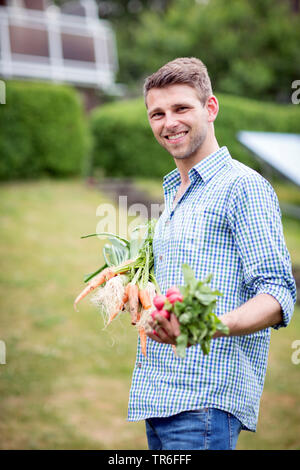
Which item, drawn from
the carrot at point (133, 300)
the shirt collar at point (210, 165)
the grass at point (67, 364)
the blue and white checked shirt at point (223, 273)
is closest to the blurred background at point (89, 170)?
the grass at point (67, 364)

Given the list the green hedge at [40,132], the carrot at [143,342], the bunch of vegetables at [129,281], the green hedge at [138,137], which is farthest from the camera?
the green hedge at [138,137]

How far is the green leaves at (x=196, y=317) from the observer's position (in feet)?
4.79

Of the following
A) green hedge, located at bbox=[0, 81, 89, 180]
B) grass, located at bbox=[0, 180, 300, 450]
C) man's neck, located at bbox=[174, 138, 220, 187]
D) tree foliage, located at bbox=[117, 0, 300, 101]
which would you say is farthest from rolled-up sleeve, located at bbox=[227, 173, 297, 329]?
tree foliage, located at bbox=[117, 0, 300, 101]

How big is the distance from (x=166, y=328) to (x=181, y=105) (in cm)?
81

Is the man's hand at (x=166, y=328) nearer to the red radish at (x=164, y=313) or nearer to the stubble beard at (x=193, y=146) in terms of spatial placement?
the red radish at (x=164, y=313)

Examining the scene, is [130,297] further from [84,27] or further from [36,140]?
[84,27]

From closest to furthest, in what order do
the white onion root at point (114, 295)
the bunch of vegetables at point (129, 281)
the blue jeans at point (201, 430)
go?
the blue jeans at point (201, 430)
the bunch of vegetables at point (129, 281)
the white onion root at point (114, 295)

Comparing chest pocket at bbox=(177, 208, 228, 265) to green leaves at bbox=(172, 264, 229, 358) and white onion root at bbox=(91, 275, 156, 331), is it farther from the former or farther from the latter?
white onion root at bbox=(91, 275, 156, 331)

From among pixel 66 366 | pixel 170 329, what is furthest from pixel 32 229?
pixel 170 329

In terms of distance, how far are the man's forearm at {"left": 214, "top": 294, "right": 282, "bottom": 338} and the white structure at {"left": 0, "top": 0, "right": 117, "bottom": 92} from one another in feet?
59.1

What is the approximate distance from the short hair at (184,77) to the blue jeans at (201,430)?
43.0 inches

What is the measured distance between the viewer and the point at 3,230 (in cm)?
948

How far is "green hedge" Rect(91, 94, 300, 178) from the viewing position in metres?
13.5

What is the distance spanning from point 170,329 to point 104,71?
21323mm
